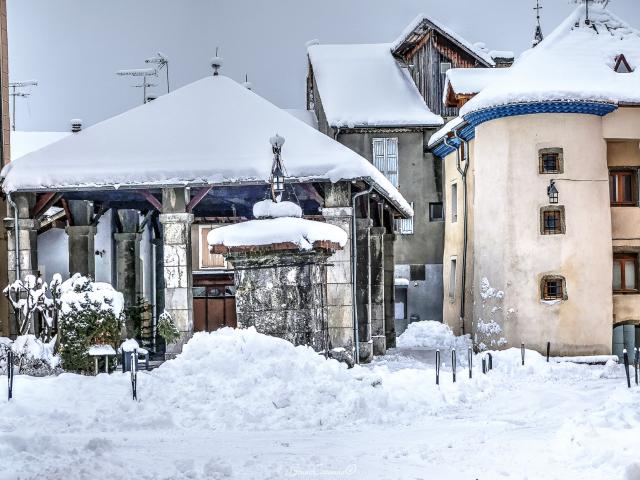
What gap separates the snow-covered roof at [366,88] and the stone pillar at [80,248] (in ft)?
40.7

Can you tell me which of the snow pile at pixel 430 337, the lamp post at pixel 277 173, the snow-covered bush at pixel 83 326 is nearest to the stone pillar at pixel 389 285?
the snow pile at pixel 430 337

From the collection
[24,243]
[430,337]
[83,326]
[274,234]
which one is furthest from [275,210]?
[430,337]

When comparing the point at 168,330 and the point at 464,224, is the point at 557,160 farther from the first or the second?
the point at 168,330

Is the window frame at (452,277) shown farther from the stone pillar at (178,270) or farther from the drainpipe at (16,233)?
the drainpipe at (16,233)

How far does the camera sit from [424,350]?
28.2 m

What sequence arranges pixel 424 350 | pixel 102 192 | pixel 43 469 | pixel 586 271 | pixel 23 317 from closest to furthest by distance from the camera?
pixel 43 469
pixel 23 317
pixel 102 192
pixel 586 271
pixel 424 350

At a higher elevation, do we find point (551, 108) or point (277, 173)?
point (551, 108)

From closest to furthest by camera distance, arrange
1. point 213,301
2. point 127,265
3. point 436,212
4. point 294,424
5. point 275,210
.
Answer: point 294,424
point 275,210
point 127,265
point 213,301
point 436,212

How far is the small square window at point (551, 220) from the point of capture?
2578 centimetres

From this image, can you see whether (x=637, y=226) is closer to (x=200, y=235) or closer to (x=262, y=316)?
(x=200, y=235)

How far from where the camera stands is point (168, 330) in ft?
61.9

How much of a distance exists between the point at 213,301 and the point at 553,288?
8652 millimetres

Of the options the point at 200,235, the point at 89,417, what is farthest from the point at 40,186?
the point at 89,417

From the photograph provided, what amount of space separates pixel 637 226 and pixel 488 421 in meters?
16.1
